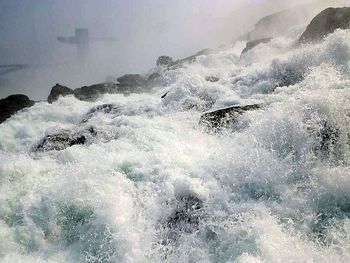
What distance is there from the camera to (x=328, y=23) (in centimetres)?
1669

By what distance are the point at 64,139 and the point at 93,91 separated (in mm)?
14010

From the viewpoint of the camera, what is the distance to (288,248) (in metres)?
4.76

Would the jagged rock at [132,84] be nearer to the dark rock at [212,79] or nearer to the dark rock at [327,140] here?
the dark rock at [212,79]

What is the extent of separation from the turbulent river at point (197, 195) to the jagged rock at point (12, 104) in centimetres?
A: 976

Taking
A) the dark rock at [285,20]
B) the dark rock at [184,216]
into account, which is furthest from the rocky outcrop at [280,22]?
the dark rock at [184,216]

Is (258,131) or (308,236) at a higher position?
(258,131)

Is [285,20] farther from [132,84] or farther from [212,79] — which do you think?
[212,79]

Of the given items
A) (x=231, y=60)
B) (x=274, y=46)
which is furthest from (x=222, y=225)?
(x=231, y=60)

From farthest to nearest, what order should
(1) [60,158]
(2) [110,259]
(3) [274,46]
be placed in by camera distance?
1. (3) [274,46]
2. (1) [60,158]
3. (2) [110,259]

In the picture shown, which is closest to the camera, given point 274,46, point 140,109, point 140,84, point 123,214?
point 123,214

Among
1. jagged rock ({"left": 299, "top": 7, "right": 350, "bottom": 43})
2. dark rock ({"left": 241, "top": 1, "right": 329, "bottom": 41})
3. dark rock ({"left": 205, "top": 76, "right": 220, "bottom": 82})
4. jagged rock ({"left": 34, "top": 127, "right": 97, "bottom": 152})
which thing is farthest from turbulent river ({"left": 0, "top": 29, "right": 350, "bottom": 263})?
dark rock ({"left": 241, "top": 1, "right": 329, "bottom": 41})

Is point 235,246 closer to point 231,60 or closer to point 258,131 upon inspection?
point 258,131

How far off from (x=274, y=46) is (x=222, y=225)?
1846 centimetres

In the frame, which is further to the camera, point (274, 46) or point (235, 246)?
point (274, 46)
